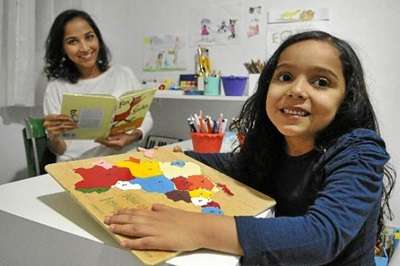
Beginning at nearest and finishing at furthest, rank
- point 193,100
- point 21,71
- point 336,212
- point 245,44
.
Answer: point 336,212
point 21,71
point 245,44
point 193,100

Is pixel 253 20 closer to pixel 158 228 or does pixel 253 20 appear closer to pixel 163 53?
pixel 163 53

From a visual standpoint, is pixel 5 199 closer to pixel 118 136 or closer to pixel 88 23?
pixel 118 136

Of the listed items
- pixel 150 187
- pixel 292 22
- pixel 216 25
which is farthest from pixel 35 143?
pixel 292 22

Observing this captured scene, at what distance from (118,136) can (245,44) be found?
2.50 feet

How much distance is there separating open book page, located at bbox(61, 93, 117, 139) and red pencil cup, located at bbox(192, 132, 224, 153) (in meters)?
0.31

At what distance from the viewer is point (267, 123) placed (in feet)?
2.72

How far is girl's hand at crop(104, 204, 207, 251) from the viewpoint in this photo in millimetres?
478

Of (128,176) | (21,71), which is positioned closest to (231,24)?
(21,71)

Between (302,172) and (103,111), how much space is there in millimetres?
755

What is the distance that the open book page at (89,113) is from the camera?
3.83 ft

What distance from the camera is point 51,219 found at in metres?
0.62

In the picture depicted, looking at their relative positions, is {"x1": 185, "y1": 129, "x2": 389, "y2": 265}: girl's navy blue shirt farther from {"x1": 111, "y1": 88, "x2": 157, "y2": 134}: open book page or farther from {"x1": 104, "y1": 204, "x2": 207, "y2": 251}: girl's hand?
{"x1": 111, "y1": 88, "x2": 157, "y2": 134}: open book page

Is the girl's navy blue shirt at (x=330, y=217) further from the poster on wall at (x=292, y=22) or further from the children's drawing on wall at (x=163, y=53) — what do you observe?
the children's drawing on wall at (x=163, y=53)

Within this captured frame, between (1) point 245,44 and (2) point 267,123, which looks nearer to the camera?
(2) point 267,123
